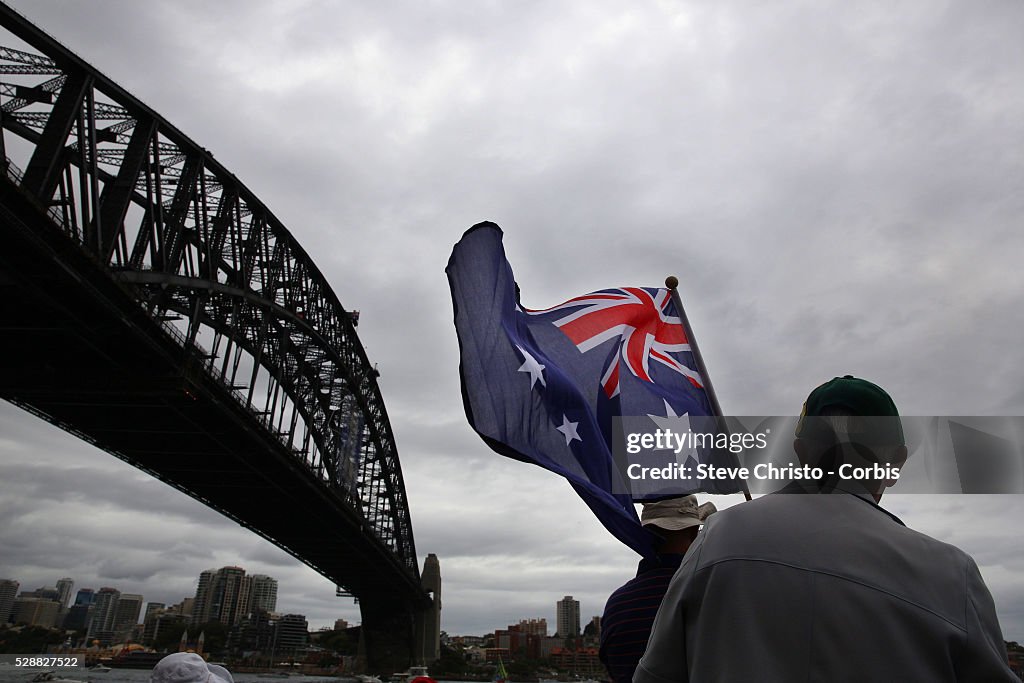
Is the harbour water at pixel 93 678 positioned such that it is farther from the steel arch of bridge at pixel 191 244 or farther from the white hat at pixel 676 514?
the white hat at pixel 676 514

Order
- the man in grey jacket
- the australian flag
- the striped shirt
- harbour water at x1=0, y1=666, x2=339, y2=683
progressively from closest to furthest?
the man in grey jacket
the striped shirt
the australian flag
harbour water at x1=0, y1=666, x2=339, y2=683

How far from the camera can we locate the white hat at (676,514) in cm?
276

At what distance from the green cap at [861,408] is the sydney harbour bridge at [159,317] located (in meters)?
20.5

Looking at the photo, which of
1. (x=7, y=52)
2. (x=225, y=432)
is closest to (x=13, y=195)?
(x=7, y=52)

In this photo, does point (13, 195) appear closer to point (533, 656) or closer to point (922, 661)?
point (922, 661)

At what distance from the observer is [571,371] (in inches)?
185

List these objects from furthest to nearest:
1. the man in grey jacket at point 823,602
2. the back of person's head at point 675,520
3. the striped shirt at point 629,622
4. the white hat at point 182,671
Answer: the white hat at point 182,671
the back of person's head at point 675,520
the striped shirt at point 629,622
the man in grey jacket at point 823,602

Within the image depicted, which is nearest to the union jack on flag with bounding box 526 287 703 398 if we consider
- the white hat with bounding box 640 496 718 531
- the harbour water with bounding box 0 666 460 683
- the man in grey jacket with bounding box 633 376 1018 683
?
the white hat with bounding box 640 496 718 531

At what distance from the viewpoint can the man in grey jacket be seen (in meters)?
1.09

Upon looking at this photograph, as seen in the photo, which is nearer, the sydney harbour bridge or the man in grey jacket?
the man in grey jacket

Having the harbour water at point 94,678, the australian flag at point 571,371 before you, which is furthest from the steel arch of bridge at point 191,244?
the harbour water at point 94,678

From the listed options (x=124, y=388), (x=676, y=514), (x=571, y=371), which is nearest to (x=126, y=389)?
(x=124, y=388)

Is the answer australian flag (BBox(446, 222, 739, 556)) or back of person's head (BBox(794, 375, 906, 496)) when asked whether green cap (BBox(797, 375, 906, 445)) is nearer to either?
back of person's head (BBox(794, 375, 906, 496))

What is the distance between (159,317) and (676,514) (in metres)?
24.6
